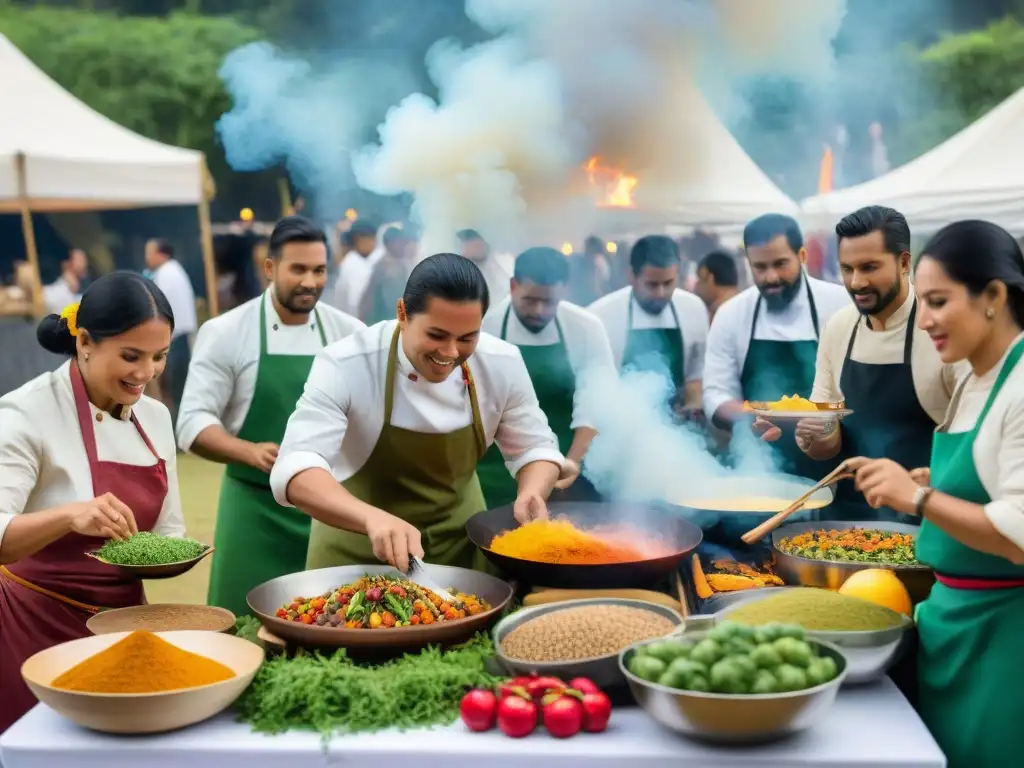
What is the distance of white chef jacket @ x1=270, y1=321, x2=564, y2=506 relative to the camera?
9.07 feet

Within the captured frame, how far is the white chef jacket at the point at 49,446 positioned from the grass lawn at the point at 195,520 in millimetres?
2751

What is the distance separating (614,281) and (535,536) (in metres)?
3.20

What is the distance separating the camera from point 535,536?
2.60 metres

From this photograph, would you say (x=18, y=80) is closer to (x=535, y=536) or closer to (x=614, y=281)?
(x=614, y=281)

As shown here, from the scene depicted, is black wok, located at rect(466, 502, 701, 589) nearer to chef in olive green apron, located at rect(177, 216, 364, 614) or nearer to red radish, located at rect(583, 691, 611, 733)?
red radish, located at rect(583, 691, 611, 733)

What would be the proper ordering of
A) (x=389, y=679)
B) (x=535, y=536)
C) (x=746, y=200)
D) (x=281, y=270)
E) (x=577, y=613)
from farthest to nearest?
1. (x=746, y=200)
2. (x=281, y=270)
3. (x=535, y=536)
4. (x=577, y=613)
5. (x=389, y=679)

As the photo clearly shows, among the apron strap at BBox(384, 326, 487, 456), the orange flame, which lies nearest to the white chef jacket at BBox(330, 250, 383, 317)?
the orange flame

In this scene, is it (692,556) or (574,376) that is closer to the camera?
(692,556)

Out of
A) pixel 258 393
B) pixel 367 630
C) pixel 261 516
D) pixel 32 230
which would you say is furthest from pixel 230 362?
pixel 32 230

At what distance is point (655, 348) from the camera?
4852mm

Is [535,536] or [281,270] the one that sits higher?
[281,270]

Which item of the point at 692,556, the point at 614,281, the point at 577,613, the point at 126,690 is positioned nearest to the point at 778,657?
the point at 577,613

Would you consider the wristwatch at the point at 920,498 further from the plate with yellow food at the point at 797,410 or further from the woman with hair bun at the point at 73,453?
the woman with hair bun at the point at 73,453

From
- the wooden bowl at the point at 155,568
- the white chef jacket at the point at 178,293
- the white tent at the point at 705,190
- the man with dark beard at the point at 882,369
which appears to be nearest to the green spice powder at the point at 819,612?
the man with dark beard at the point at 882,369
